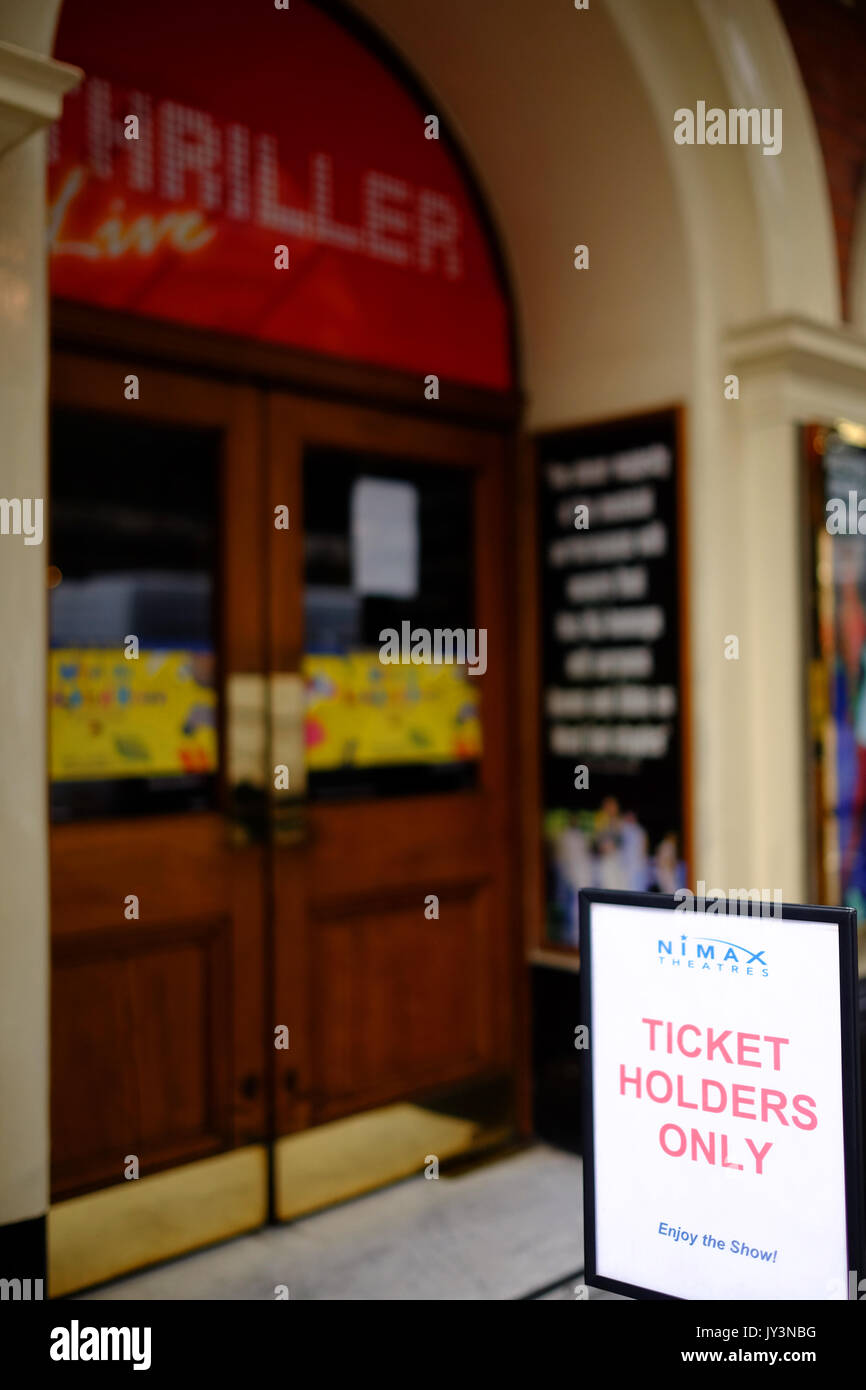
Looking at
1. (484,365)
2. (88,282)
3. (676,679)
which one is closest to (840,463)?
(676,679)

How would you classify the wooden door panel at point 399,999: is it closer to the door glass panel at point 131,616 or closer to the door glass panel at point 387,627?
the door glass panel at point 387,627

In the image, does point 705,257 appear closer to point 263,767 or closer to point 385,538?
point 385,538

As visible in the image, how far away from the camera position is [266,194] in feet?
11.4

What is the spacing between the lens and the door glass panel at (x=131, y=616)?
10.2ft

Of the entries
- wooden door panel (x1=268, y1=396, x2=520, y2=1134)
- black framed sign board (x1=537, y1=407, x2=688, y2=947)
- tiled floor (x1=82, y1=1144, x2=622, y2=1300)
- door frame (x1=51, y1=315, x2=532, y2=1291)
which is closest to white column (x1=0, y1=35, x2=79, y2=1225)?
door frame (x1=51, y1=315, x2=532, y2=1291)

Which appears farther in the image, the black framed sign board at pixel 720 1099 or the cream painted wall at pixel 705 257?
the cream painted wall at pixel 705 257

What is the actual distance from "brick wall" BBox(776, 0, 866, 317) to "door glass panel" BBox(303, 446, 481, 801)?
176 cm

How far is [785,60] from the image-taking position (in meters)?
3.94

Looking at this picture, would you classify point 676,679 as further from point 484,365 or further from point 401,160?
point 401,160

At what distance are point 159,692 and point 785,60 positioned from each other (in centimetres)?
292

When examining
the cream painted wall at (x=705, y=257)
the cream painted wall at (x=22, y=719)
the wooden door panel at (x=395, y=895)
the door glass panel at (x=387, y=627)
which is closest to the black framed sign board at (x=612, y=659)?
the cream painted wall at (x=705, y=257)

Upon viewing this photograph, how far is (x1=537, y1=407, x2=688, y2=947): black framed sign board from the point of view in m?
3.89

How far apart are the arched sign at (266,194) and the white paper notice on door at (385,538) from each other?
1.38 ft

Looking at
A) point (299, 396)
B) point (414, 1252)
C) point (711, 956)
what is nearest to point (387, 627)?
point (299, 396)
